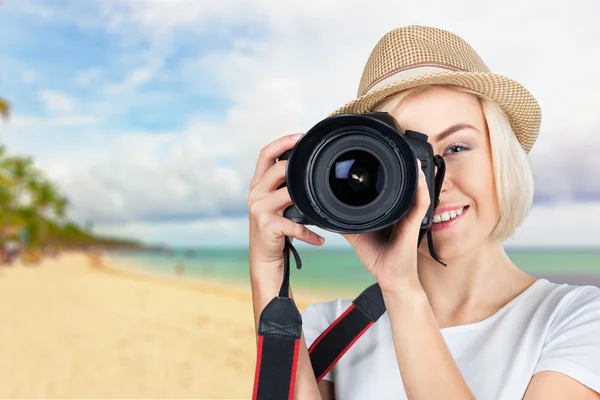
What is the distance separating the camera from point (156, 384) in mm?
4828

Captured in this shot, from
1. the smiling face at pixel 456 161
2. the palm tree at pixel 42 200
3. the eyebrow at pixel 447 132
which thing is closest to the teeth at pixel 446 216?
the smiling face at pixel 456 161

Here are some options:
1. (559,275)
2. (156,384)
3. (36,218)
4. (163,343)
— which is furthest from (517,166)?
(36,218)

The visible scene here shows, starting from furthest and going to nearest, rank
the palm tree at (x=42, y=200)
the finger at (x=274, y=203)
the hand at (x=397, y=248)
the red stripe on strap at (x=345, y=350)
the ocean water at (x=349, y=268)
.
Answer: the palm tree at (x=42, y=200) → the ocean water at (x=349, y=268) → the red stripe on strap at (x=345, y=350) → the finger at (x=274, y=203) → the hand at (x=397, y=248)

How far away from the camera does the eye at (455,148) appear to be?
982 mm

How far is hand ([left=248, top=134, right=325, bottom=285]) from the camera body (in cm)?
4

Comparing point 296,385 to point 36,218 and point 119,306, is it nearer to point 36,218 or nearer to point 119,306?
point 119,306

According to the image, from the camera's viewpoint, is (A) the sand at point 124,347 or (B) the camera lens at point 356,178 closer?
(B) the camera lens at point 356,178

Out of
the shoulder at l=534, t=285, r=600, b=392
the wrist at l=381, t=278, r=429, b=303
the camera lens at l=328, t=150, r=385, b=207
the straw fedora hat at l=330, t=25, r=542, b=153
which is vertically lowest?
the shoulder at l=534, t=285, r=600, b=392

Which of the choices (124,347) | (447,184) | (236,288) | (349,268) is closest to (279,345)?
(447,184)

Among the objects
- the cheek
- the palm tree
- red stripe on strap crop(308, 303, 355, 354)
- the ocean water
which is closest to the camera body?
the cheek

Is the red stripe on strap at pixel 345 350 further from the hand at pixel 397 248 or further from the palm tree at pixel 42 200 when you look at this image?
the palm tree at pixel 42 200

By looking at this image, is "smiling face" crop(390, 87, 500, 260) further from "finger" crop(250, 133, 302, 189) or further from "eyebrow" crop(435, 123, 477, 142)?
"finger" crop(250, 133, 302, 189)

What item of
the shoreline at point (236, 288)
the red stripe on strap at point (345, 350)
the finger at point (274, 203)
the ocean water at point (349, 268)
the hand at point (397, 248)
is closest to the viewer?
the hand at point (397, 248)

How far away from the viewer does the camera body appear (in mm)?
833
